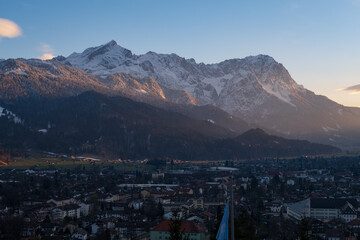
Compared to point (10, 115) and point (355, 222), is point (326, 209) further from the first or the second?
point (10, 115)

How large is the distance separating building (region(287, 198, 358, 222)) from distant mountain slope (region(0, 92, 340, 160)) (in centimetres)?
9036

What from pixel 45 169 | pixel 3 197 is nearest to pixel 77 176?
pixel 45 169

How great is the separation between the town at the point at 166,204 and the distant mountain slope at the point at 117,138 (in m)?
37.6

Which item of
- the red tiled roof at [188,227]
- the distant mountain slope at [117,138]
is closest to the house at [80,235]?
the red tiled roof at [188,227]

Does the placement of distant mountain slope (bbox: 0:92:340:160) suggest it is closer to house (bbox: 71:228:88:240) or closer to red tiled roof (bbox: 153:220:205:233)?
house (bbox: 71:228:88:240)

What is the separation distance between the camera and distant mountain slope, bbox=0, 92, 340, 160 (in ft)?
526

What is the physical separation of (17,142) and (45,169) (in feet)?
131

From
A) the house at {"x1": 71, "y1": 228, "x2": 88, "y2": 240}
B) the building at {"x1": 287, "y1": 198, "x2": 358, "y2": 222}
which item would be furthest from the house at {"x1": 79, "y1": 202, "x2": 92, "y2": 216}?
the building at {"x1": 287, "y1": 198, "x2": 358, "y2": 222}

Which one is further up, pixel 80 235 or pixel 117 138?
pixel 117 138

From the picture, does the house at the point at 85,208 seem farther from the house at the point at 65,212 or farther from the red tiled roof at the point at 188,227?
the red tiled roof at the point at 188,227

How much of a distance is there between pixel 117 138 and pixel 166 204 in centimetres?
10031

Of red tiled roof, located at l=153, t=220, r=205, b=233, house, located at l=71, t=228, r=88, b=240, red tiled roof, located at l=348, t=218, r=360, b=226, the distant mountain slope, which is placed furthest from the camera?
the distant mountain slope

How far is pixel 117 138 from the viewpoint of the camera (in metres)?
171

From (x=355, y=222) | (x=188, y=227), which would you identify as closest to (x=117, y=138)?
(x=355, y=222)
